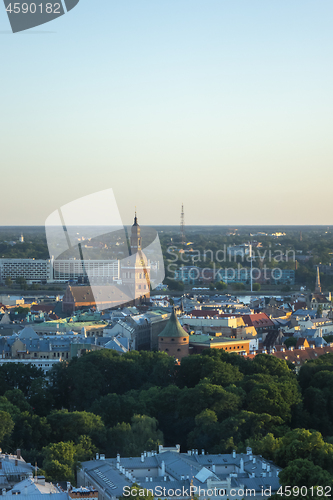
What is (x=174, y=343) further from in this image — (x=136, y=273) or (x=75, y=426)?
(x=136, y=273)

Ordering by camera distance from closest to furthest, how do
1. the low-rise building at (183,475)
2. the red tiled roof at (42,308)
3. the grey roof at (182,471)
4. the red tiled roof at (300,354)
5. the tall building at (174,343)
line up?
the low-rise building at (183,475)
the grey roof at (182,471)
the tall building at (174,343)
the red tiled roof at (300,354)
the red tiled roof at (42,308)

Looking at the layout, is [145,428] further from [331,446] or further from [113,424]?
[331,446]

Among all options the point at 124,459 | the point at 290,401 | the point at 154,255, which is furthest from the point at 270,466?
the point at 154,255

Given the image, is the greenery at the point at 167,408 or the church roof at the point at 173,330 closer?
A: the greenery at the point at 167,408

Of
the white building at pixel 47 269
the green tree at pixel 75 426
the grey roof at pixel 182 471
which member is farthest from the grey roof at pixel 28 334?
the white building at pixel 47 269

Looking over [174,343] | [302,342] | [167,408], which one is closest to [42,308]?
[302,342]

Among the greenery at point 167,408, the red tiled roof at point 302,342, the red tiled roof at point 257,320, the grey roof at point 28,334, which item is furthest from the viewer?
the red tiled roof at point 257,320

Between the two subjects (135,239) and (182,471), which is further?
(135,239)

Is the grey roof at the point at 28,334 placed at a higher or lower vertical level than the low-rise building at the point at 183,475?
higher

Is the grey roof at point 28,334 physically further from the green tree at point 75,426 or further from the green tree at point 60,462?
the green tree at point 60,462

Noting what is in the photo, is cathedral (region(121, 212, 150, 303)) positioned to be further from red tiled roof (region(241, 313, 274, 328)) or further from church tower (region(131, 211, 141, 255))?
red tiled roof (region(241, 313, 274, 328))

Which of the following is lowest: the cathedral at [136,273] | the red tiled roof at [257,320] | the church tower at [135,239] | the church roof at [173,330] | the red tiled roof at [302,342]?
the red tiled roof at [302,342]
